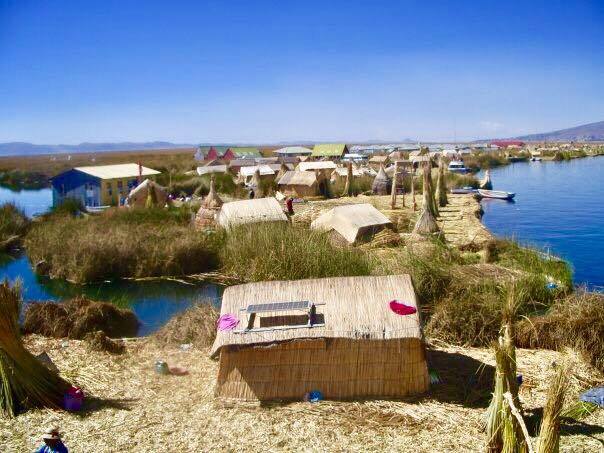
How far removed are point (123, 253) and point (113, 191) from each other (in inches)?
484

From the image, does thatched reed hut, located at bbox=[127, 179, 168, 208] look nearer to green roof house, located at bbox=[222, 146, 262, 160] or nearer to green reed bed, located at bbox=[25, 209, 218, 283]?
green reed bed, located at bbox=[25, 209, 218, 283]

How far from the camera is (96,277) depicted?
14.8 meters

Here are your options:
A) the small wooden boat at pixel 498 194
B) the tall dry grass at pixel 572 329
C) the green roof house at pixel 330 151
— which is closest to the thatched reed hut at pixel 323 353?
the tall dry grass at pixel 572 329

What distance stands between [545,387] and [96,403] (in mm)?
4685

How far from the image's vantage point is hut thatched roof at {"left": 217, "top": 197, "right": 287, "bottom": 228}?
50.6 ft

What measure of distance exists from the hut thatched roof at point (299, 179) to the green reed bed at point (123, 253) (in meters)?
12.6

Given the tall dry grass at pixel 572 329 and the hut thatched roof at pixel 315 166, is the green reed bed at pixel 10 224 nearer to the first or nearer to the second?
the tall dry grass at pixel 572 329

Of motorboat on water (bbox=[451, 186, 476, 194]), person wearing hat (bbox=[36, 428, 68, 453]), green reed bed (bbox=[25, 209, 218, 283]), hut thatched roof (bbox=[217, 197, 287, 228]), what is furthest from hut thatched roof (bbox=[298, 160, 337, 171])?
person wearing hat (bbox=[36, 428, 68, 453])

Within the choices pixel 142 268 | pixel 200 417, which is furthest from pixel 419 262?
pixel 142 268

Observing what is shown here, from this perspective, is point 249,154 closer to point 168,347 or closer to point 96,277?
point 96,277

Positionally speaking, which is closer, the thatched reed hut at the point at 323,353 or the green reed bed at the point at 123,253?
the thatched reed hut at the point at 323,353

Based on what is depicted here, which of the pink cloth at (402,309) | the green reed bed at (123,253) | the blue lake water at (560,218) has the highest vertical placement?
the pink cloth at (402,309)

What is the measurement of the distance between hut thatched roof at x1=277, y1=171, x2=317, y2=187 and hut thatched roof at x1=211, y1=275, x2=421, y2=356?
71.5 feet

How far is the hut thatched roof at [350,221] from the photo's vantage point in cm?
1541
